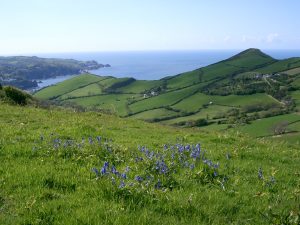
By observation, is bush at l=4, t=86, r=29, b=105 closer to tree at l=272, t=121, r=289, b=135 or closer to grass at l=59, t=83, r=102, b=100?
tree at l=272, t=121, r=289, b=135

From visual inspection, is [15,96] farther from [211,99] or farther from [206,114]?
[211,99]

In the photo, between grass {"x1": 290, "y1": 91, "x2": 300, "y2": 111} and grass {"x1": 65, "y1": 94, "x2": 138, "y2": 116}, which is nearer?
grass {"x1": 290, "y1": 91, "x2": 300, "y2": 111}

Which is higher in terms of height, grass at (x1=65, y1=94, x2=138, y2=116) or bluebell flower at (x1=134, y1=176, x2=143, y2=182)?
bluebell flower at (x1=134, y1=176, x2=143, y2=182)

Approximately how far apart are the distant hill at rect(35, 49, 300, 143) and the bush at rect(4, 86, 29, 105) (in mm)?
62703

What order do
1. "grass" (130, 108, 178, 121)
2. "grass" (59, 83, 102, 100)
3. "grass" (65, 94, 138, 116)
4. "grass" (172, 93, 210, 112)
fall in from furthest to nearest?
"grass" (59, 83, 102, 100) < "grass" (65, 94, 138, 116) < "grass" (172, 93, 210, 112) < "grass" (130, 108, 178, 121)

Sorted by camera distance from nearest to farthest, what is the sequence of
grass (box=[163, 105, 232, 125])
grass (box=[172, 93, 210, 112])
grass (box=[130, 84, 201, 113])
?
grass (box=[163, 105, 232, 125]) → grass (box=[172, 93, 210, 112]) → grass (box=[130, 84, 201, 113])

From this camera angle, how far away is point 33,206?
20.2ft

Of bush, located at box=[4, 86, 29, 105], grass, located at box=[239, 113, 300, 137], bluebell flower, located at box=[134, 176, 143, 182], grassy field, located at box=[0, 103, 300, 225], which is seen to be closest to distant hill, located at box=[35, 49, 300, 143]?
grass, located at box=[239, 113, 300, 137]

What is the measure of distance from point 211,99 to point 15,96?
395 ft

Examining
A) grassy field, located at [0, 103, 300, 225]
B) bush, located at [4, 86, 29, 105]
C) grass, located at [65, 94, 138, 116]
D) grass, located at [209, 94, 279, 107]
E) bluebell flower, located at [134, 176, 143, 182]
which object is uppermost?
bluebell flower, located at [134, 176, 143, 182]

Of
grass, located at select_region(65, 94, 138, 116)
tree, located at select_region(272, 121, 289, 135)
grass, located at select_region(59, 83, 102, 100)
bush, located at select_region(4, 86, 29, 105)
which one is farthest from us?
grass, located at select_region(59, 83, 102, 100)

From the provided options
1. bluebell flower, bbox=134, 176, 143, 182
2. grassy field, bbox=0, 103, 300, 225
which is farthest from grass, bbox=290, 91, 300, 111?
bluebell flower, bbox=134, 176, 143, 182

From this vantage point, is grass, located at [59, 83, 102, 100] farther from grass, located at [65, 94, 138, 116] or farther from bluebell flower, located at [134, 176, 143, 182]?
bluebell flower, located at [134, 176, 143, 182]

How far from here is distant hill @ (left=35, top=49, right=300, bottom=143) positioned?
10903 centimetres
